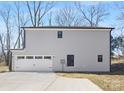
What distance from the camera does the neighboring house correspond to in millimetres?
42500

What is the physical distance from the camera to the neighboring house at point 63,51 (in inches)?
1673

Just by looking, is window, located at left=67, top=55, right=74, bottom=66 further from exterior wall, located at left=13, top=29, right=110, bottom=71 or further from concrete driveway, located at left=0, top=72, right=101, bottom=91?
concrete driveway, located at left=0, top=72, right=101, bottom=91

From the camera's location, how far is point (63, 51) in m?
42.6

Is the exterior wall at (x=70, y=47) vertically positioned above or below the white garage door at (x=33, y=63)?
above

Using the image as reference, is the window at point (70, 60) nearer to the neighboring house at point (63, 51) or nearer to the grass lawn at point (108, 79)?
the neighboring house at point (63, 51)

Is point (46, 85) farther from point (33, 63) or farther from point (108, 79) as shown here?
point (33, 63)

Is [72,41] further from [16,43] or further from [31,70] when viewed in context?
[16,43]

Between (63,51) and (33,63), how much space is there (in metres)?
3.90

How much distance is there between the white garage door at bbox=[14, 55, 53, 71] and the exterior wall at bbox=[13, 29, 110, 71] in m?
0.49

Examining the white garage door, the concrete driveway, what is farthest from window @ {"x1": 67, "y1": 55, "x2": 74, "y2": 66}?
the concrete driveway

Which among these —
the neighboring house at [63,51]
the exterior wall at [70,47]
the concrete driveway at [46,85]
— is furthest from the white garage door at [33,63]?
the concrete driveway at [46,85]

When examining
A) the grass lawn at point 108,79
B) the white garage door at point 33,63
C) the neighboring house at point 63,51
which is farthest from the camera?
the neighboring house at point 63,51

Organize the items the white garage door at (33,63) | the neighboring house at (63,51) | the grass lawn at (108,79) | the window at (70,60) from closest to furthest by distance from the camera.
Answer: the grass lawn at (108,79) < the white garage door at (33,63) < the neighboring house at (63,51) < the window at (70,60)

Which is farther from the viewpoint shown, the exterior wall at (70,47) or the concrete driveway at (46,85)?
the exterior wall at (70,47)
